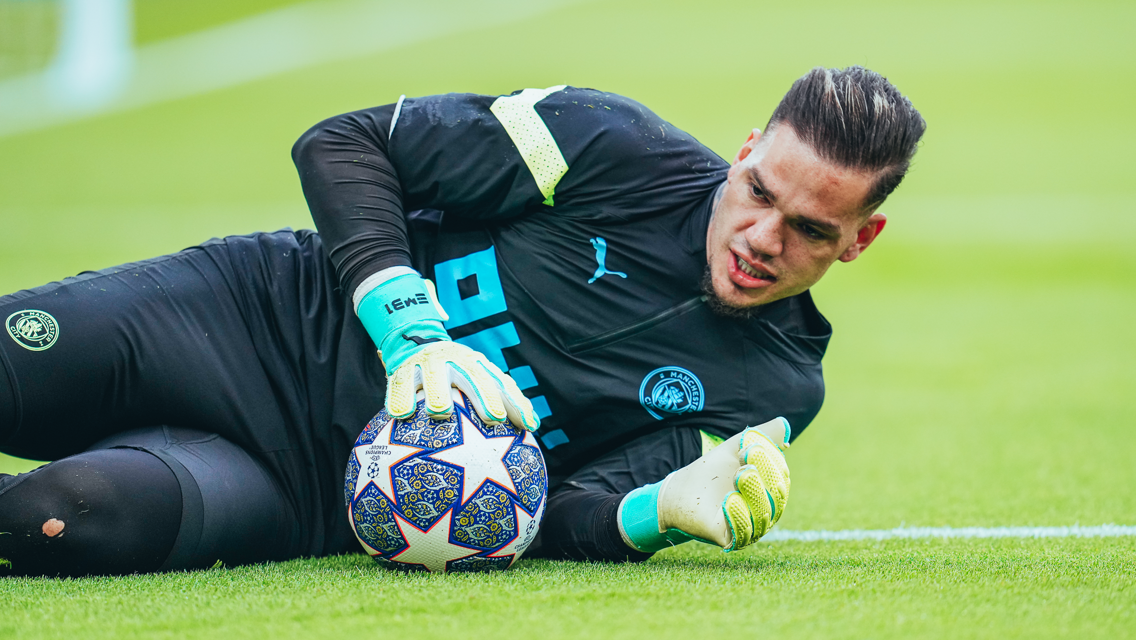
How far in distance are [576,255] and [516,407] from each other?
55 centimetres

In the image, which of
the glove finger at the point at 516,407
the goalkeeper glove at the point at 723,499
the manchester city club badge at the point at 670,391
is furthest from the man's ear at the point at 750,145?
the glove finger at the point at 516,407

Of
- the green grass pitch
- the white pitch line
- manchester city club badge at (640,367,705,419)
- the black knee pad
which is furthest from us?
the white pitch line

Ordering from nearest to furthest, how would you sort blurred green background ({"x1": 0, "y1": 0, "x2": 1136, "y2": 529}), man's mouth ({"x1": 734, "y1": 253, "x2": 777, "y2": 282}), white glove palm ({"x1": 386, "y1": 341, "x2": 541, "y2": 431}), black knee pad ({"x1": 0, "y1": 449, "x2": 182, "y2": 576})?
black knee pad ({"x1": 0, "y1": 449, "x2": 182, "y2": 576}) < white glove palm ({"x1": 386, "y1": 341, "x2": 541, "y2": 431}) < man's mouth ({"x1": 734, "y1": 253, "x2": 777, "y2": 282}) < blurred green background ({"x1": 0, "y1": 0, "x2": 1136, "y2": 529})

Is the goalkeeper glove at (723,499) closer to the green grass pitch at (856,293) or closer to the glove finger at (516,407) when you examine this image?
the green grass pitch at (856,293)

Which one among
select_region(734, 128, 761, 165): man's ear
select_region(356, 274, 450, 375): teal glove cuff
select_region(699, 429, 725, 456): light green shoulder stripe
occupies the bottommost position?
select_region(699, 429, 725, 456): light green shoulder stripe

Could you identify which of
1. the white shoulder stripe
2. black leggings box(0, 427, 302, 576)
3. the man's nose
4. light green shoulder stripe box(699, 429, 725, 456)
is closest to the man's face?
the man's nose

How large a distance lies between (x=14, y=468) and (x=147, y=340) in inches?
84.2

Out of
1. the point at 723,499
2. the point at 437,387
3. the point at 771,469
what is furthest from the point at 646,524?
the point at 437,387

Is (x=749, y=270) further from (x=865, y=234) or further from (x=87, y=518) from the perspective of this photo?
(x=87, y=518)

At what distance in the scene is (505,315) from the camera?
3055 millimetres

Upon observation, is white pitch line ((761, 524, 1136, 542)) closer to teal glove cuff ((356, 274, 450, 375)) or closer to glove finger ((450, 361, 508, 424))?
glove finger ((450, 361, 508, 424))

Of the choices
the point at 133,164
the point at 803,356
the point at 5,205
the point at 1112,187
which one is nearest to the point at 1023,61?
the point at 1112,187

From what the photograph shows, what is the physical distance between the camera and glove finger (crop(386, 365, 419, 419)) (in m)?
2.62

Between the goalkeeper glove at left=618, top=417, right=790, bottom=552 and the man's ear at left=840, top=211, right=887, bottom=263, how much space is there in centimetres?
54
